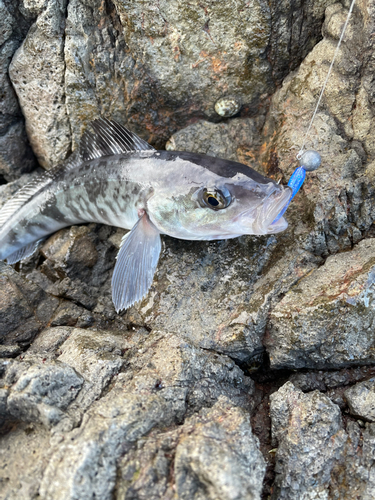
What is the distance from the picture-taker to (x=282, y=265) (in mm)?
3559

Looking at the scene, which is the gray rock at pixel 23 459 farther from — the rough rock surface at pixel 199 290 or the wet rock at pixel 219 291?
the wet rock at pixel 219 291

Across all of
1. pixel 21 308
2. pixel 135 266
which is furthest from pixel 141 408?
pixel 21 308

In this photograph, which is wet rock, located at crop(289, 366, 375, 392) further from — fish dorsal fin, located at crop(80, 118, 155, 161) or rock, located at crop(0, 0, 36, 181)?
rock, located at crop(0, 0, 36, 181)

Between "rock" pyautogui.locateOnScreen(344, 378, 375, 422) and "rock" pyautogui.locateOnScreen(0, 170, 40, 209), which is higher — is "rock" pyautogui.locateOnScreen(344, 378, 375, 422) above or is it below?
below

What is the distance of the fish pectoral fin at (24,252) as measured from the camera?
4.78m

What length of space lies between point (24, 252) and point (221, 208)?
8.81ft

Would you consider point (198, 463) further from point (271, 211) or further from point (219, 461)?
point (271, 211)

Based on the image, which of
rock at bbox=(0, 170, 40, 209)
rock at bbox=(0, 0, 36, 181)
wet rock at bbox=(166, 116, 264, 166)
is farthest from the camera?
rock at bbox=(0, 170, 40, 209)

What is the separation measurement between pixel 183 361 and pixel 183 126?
2794 mm

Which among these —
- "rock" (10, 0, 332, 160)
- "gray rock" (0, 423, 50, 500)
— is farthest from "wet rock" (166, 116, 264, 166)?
"gray rock" (0, 423, 50, 500)

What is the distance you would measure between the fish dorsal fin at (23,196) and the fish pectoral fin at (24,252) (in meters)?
0.40

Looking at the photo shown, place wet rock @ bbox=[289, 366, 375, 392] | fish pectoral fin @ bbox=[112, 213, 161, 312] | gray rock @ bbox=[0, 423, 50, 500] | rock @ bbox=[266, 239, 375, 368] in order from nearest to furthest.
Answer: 1. gray rock @ bbox=[0, 423, 50, 500]
2. rock @ bbox=[266, 239, 375, 368]
3. wet rock @ bbox=[289, 366, 375, 392]
4. fish pectoral fin @ bbox=[112, 213, 161, 312]

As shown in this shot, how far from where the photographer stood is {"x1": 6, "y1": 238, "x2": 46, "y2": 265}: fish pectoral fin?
4781 mm

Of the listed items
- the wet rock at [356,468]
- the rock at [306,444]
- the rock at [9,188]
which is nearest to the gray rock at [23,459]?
the rock at [306,444]
